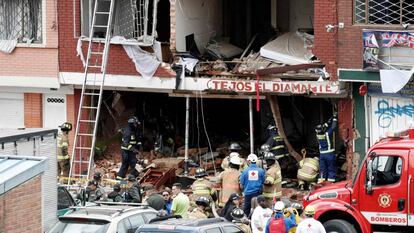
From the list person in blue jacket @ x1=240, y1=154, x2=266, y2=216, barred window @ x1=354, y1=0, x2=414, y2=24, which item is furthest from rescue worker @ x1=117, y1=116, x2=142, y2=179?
barred window @ x1=354, y1=0, x2=414, y2=24

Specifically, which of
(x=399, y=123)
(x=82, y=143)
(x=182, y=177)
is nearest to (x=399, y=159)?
(x=399, y=123)

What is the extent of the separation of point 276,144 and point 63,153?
4843mm

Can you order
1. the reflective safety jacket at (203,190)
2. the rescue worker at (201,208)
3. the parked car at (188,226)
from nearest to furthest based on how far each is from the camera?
1. the parked car at (188,226)
2. the rescue worker at (201,208)
3. the reflective safety jacket at (203,190)

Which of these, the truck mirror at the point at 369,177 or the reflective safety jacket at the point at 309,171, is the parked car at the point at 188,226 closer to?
the truck mirror at the point at 369,177

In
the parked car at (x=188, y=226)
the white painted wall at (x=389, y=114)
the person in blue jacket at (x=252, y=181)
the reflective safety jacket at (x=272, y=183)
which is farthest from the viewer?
the white painted wall at (x=389, y=114)

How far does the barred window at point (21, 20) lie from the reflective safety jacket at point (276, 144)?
640 cm

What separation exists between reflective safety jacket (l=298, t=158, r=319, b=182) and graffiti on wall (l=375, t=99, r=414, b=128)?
166 centimetres

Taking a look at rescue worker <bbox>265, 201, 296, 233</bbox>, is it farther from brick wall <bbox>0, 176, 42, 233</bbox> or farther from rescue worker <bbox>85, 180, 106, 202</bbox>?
rescue worker <bbox>85, 180, 106, 202</bbox>

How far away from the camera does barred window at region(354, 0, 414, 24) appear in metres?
28.4

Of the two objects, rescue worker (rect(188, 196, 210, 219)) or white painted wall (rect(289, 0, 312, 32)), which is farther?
white painted wall (rect(289, 0, 312, 32))

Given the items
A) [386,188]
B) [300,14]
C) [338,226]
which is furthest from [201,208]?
[300,14]

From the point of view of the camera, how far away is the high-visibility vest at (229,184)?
2652cm

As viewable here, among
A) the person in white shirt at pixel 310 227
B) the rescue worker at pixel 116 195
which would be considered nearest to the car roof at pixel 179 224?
the person in white shirt at pixel 310 227

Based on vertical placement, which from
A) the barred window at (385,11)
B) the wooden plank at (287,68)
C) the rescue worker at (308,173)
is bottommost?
the rescue worker at (308,173)
